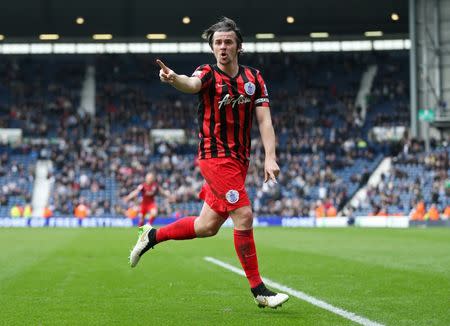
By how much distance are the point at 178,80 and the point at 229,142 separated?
0.99m

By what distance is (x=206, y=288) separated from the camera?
976 cm

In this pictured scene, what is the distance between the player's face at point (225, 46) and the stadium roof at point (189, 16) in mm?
46493

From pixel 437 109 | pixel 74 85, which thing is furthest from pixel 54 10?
pixel 437 109

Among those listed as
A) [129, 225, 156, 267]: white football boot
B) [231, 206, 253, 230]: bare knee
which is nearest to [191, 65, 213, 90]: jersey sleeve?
[231, 206, 253, 230]: bare knee

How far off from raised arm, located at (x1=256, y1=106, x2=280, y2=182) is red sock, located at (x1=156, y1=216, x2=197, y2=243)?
0.87 meters

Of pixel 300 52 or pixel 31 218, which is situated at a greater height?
pixel 300 52

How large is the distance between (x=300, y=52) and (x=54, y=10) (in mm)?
17699

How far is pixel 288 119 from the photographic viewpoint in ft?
186

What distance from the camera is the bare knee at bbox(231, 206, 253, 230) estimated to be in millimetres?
7547

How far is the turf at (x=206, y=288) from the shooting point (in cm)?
711

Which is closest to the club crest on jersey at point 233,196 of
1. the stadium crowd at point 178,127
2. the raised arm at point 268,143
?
the raised arm at point 268,143

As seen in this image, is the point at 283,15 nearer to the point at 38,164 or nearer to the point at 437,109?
the point at 437,109

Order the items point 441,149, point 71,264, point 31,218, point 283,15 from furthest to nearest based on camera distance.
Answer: point 283,15 → point 441,149 → point 31,218 → point 71,264

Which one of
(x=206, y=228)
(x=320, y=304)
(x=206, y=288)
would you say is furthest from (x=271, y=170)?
(x=206, y=288)
